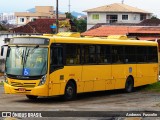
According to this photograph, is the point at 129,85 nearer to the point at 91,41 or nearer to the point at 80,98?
the point at 80,98

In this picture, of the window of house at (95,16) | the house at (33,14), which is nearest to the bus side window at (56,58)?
the window of house at (95,16)

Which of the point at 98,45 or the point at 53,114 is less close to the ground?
the point at 98,45

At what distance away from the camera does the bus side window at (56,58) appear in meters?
20.0

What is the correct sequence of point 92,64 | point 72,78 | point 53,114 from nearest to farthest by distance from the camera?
1. point 53,114
2. point 72,78
3. point 92,64

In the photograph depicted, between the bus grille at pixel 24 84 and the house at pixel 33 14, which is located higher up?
the house at pixel 33 14

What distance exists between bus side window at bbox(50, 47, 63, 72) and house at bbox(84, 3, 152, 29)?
241 ft

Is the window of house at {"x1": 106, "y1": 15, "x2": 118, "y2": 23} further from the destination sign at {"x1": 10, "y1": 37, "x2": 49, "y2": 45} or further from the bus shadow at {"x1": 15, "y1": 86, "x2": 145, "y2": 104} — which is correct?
the destination sign at {"x1": 10, "y1": 37, "x2": 49, "y2": 45}

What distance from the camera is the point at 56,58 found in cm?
2025

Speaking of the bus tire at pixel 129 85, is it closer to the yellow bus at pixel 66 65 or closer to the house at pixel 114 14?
the yellow bus at pixel 66 65

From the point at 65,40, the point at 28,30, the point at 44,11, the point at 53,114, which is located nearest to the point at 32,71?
the point at 65,40

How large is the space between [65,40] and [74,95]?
97.3 inches

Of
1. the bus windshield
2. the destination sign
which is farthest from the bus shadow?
the destination sign

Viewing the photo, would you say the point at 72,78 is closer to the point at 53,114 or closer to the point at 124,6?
the point at 53,114

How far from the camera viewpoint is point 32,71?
64.6 ft
